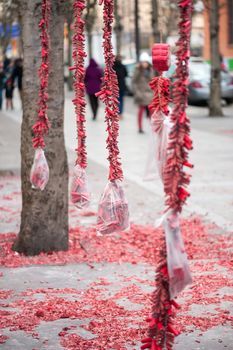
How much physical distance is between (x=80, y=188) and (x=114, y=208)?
926 mm

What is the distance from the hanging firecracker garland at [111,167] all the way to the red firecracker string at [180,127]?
5.08 ft

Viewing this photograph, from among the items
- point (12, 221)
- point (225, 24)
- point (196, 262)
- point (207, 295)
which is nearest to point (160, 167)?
point (207, 295)

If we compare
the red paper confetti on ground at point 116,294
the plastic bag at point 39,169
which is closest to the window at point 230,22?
the red paper confetti on ground at point 116,294

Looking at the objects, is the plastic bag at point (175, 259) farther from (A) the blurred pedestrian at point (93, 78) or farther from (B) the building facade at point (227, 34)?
(B) the building facade at point (227, 34)

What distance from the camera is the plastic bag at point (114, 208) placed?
658 cm

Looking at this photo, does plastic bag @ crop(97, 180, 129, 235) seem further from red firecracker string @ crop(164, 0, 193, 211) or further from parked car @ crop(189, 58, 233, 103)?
parked car @ crop(189, 58, 233, 103)

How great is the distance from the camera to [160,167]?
6.14 metres

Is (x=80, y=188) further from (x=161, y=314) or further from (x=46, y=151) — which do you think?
(x=161, y=314)

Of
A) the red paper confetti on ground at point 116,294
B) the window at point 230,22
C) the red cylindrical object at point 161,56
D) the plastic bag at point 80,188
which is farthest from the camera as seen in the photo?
the window at point 230,22

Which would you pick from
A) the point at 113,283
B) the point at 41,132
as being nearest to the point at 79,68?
the point at 41,132

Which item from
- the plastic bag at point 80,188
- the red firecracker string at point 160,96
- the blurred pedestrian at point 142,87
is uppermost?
the red firecracker string at point 160,96

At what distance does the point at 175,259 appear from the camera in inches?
197

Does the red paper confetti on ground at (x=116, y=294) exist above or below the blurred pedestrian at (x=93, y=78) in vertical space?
below

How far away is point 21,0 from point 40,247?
2.48m
